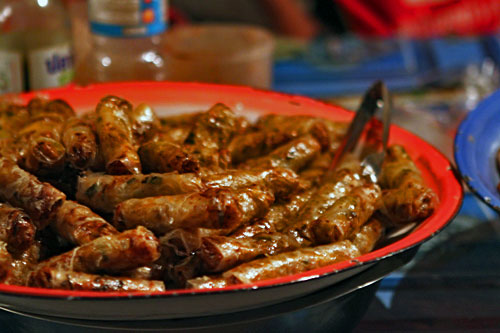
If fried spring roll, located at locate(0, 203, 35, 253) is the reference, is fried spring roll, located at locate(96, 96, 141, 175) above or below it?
above

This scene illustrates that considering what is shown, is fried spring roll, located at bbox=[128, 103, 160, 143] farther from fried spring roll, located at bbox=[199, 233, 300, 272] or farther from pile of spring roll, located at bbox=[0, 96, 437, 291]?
fried spring roll, located at bbox=[199, 233, 300, 272]

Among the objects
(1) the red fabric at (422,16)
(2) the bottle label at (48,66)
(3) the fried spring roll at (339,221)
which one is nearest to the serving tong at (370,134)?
(3) the fried spring roll at (339,221)

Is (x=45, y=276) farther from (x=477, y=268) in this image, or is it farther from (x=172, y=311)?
(x=477, y=268)

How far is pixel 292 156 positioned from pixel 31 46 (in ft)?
2.55

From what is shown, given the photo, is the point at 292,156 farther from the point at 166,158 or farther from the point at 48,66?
the point at 48,66

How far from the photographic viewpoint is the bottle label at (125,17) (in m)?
1.44

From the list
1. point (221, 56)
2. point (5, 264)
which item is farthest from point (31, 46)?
point (5, 264)

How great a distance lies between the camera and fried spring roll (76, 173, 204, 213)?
2.56 ft

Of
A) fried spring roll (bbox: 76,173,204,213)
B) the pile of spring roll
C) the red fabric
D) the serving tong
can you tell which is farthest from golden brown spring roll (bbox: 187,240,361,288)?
the red fabric

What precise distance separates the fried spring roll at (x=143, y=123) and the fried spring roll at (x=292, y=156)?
0.14 meters

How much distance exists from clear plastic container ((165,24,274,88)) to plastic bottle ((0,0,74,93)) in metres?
0.28

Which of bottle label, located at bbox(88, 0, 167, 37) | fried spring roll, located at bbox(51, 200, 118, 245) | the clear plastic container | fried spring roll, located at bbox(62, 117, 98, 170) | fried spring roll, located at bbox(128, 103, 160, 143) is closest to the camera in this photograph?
fried spring roll, located at bbox(51, 200, 118, 245)

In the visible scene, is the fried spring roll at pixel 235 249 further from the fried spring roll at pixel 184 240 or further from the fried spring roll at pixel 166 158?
the fried spring roll at pixel 166 158

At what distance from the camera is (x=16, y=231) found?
29.0 inches
